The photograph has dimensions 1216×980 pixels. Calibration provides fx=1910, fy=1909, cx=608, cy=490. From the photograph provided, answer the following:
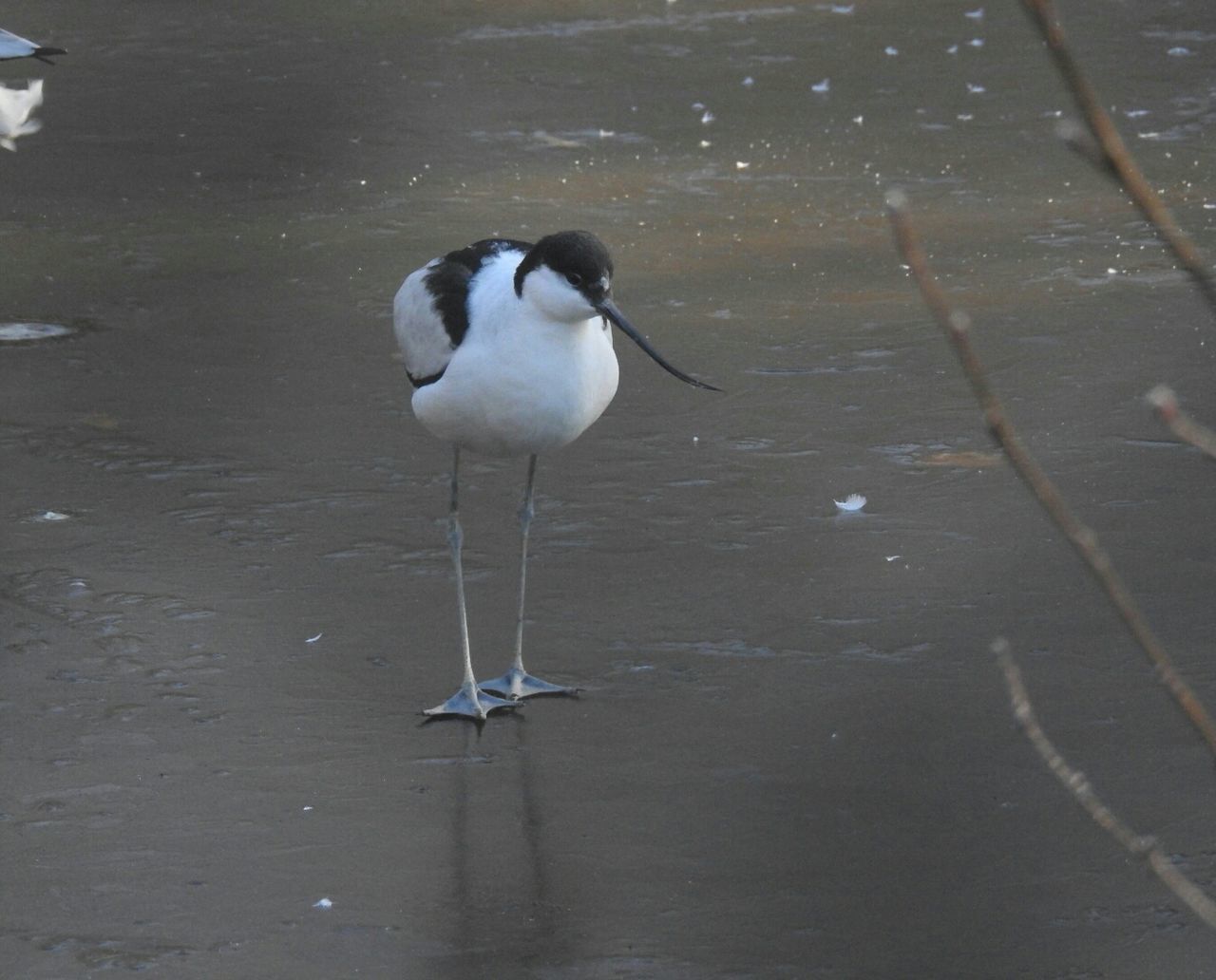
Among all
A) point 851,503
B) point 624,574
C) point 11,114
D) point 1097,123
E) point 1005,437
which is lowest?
point 851,503

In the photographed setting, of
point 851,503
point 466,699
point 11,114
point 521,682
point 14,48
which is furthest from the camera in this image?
point 851,503

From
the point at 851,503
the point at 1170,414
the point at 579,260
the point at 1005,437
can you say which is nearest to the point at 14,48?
the point at 579,260

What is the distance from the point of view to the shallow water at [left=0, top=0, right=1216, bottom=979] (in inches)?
164

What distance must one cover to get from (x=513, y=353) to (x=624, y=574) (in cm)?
136

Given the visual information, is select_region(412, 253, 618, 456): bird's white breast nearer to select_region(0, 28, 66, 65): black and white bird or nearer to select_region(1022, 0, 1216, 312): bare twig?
select_region(0, 28, 66, 65): black and white bird

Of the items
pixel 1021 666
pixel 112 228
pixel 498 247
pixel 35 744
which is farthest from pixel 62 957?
pixel 112 228

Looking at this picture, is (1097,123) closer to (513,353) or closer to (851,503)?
(513,353)

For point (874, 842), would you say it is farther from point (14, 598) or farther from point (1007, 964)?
point (14, 598)

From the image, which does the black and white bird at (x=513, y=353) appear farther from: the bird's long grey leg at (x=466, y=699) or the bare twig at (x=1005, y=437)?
the bare twig at (x=1005, y=437)

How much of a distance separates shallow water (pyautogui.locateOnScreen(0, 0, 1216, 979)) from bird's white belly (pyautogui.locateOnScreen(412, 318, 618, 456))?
0.77m

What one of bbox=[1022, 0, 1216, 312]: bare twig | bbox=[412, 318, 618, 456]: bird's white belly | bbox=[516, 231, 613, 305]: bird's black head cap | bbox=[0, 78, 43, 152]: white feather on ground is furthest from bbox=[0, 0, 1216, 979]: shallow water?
bbox=[1022, 0, 1216, 312]: bare twig

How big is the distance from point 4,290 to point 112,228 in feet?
3.96

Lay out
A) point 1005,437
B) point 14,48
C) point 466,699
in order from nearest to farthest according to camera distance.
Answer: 1. point 1005,437
2. point 14,48
3. point 466,699

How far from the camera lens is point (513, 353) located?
15.4 feet
